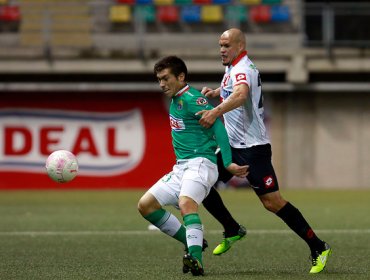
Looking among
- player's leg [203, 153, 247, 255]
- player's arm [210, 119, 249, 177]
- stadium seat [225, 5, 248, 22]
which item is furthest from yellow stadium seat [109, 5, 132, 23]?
player's arm [210, 119, 249, 177]

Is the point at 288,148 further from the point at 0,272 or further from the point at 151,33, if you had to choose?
the point at 0,272

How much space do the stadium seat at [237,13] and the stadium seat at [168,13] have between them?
143cm

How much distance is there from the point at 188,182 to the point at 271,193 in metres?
0.86

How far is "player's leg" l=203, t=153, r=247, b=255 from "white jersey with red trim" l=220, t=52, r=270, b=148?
1.06 ft

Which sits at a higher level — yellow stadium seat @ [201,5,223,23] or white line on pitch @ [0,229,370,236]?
yellow stadium seat @ [201,5,223,23]

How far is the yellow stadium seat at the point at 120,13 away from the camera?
26.5 metres

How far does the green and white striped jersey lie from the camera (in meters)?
8.34

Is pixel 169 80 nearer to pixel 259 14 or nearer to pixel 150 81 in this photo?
pixel 259 14

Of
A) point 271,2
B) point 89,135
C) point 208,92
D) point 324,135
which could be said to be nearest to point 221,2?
point 271,2

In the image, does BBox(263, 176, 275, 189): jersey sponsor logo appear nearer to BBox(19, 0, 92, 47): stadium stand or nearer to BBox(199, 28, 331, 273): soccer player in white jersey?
BBox(199, 28, 331, 273): soccer player in white jersey

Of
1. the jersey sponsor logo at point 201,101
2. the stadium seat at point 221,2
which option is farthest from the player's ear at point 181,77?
the stadium seat at point 221,2

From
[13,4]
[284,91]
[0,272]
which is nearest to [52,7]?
[13,4]

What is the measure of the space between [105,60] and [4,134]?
363 cm

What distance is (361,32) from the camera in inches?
1013
